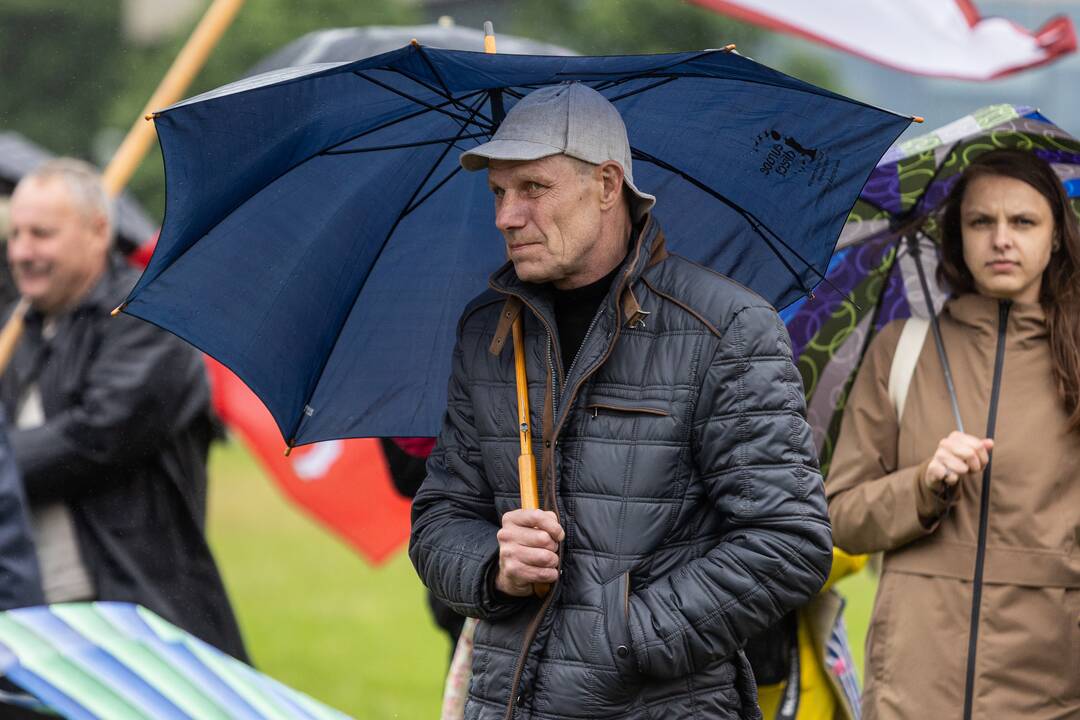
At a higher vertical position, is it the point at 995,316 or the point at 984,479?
the point at 995,316

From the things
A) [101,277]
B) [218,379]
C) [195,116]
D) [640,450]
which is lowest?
[640,450]

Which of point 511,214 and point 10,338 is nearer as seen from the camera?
point 511,214

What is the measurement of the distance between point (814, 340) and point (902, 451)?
46cm

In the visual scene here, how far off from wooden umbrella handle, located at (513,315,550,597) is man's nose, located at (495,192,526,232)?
19cm

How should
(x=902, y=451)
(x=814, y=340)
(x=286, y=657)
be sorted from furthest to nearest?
(x=286, y=657) < (x=814, y=340) < (x=902, y=451)

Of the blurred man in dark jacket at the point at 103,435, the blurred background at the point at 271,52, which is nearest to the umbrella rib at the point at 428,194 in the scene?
the blurred man in dark jacket at the point at 103,435

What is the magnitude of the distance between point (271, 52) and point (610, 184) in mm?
22448

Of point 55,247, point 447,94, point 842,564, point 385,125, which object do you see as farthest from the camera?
point 55,247

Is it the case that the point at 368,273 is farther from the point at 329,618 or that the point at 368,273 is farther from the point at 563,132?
the point at 329,618

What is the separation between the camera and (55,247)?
5617mm

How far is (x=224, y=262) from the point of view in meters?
3.75

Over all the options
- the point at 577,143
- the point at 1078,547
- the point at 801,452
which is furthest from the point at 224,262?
the point at 1078,547

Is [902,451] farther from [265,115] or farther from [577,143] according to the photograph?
[265,115]

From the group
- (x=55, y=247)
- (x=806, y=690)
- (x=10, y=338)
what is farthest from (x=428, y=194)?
(x=10, y=338)
